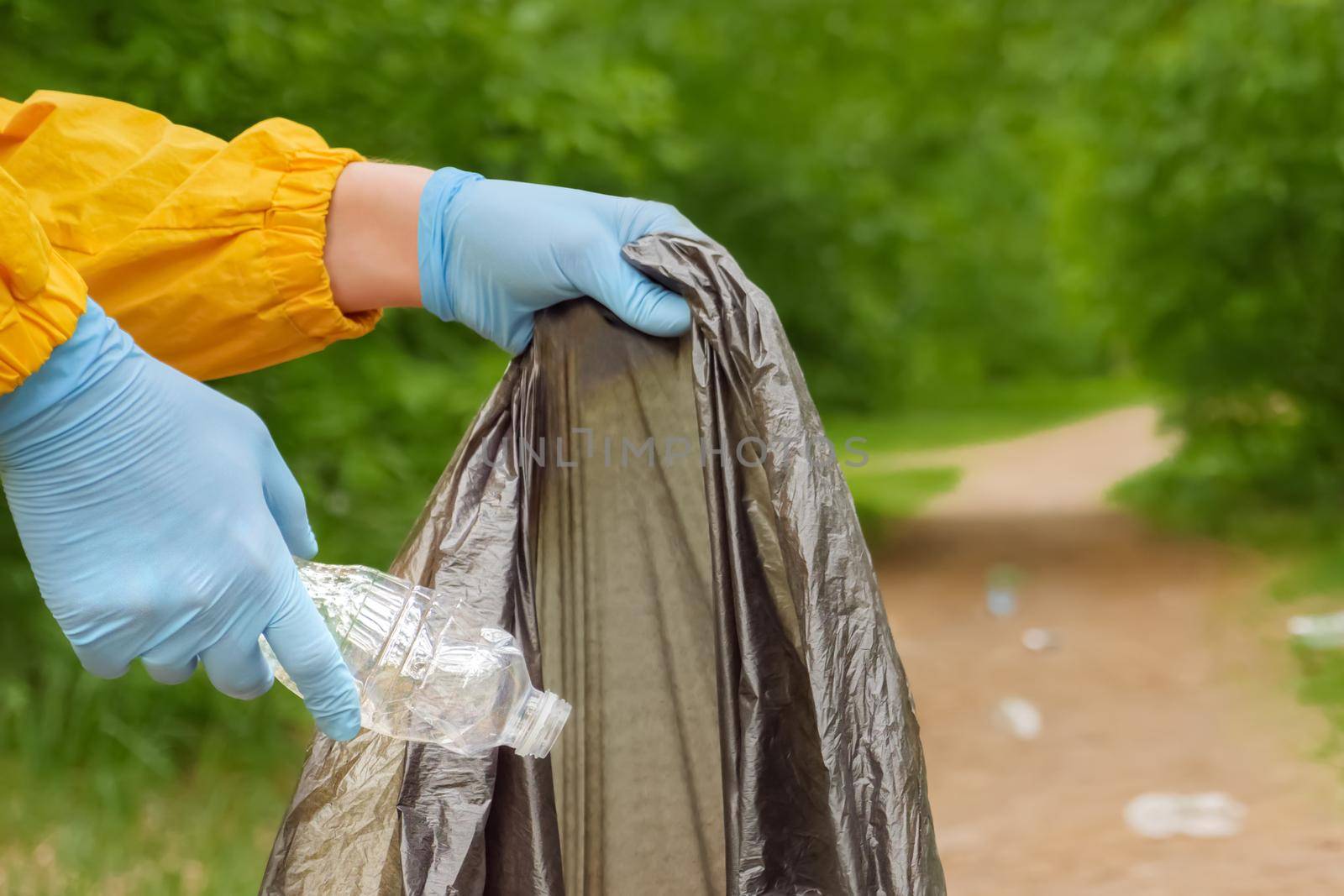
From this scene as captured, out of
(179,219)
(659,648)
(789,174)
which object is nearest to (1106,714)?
(659,648)

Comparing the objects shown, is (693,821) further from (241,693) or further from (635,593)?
(241,693)

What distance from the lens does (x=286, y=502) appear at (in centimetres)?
Answer: 185

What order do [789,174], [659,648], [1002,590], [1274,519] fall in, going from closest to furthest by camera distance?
[659,648] < [1002,590] < [789,174] < [1274,519]

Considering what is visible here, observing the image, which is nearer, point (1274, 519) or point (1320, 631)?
point (1320, 631)

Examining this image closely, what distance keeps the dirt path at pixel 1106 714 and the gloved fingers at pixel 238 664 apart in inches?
124

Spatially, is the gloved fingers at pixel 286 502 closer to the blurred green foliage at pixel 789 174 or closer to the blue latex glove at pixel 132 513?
the blue latex glove at pixel 132 513

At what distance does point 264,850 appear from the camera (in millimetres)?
4254

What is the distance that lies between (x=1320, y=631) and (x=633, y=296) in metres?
6.18

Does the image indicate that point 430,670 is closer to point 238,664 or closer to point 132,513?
point 238,664

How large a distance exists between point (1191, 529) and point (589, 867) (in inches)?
404

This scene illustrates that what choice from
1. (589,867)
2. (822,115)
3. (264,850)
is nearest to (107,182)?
(589,867)

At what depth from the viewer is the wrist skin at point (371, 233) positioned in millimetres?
2033

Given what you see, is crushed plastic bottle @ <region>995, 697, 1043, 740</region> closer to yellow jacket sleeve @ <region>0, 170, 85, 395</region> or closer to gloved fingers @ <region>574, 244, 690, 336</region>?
gloved fingers @ <region>574, 244, 690, 336</region>

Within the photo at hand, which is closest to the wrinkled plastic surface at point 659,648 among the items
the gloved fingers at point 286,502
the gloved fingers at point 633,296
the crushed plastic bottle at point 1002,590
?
the gloved fingers at point 633,296
